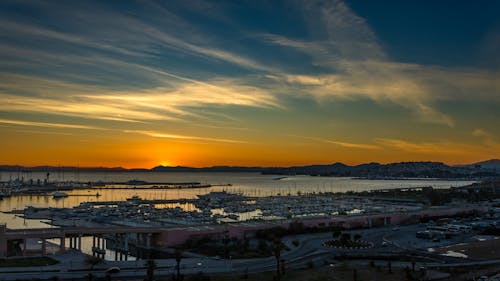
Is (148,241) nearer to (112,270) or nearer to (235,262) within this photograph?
(235,262)

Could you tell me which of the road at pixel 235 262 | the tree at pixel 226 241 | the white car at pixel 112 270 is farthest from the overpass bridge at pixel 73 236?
the white car at pixel 112 270

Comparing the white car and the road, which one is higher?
the white car

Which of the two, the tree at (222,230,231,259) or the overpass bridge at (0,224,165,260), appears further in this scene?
the overpass bridge at (0,224,165,260)

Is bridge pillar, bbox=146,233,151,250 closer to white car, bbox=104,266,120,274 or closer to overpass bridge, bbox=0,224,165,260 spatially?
overpass bridge, bbox=0,224,165,260

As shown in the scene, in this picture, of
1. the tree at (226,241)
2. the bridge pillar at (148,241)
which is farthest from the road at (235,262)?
the bridge pillar at (148,241)

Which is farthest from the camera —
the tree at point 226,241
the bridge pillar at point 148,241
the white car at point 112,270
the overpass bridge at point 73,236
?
the bridge pillar at point 148,241

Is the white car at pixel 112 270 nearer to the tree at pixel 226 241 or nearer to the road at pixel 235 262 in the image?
the road at pixel 235 262

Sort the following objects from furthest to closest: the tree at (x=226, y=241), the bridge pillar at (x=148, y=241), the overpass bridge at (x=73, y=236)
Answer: the bridge pillar at (x=148, y=241)
the overpass bridge at (x=73, y=236)
the tree at (x=226, y=241)

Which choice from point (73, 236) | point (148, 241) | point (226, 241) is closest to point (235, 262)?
point (226, 241)

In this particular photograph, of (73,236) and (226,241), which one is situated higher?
(73,236)

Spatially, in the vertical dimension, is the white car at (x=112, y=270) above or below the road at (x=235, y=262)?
above

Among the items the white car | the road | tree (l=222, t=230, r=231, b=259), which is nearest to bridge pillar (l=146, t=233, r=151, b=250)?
tree (l=222, t=230, r=231, b=259)

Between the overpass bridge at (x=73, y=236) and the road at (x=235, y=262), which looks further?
the overpass bridge at (x=73, y=236)

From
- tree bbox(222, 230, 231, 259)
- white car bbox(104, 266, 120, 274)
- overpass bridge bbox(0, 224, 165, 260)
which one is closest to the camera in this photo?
white car bbox(104, 266, 120, 274)
